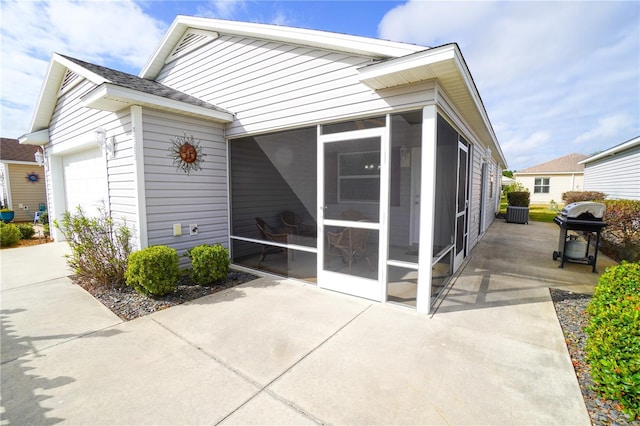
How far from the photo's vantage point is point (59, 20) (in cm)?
511

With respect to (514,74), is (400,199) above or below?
below

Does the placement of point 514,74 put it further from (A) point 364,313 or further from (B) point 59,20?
(B) point 59,20

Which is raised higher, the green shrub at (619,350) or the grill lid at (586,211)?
the grill lid at (586,211)

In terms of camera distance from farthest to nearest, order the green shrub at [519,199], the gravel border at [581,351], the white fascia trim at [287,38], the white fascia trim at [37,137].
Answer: the green shrub at [519,199] → the white fascia trim at [37,137] → the white fascia trim at [287,38] → the gravel border at [581,351]

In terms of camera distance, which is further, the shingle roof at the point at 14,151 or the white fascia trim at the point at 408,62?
the shingle roof at the point at 14,151

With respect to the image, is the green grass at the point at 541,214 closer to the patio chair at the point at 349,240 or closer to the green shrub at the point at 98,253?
the patio chair at the point at 349,240

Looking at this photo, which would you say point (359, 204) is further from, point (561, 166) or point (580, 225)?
point (561, 166)

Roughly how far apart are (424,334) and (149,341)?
288 cm

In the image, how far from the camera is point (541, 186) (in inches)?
960

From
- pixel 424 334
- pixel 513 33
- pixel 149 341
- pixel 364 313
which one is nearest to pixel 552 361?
pixel 424 334

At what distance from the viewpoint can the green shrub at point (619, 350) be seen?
170cm

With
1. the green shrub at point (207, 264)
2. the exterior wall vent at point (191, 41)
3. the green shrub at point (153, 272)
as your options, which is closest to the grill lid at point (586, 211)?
the green shrub at point (207, 264)

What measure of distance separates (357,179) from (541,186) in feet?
86.1

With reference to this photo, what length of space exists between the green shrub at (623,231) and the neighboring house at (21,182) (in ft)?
69.4
